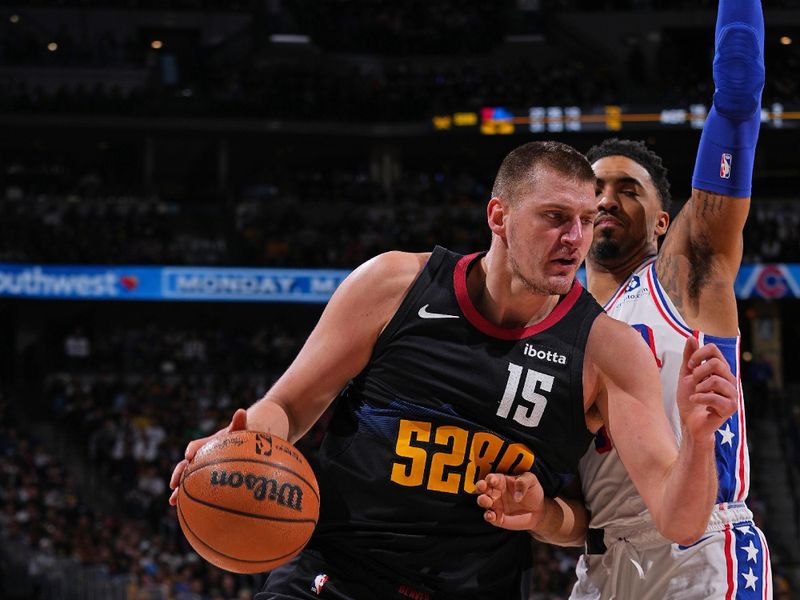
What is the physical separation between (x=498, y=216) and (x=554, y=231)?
0.86 feet

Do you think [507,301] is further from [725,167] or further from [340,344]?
[725,167]

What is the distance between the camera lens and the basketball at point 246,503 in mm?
3207

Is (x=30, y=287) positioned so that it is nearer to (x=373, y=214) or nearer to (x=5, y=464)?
(x=5, y=464)

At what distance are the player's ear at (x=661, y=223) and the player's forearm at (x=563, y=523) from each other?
1.17 m

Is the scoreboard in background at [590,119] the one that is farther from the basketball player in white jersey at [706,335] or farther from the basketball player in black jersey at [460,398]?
the basketball player in black jersey at [460,398]

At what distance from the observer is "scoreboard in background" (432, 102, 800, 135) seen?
24.8 meters

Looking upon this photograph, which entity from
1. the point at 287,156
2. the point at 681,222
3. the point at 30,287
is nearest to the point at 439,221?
the point at 287,156

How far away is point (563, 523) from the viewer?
12.5 ft

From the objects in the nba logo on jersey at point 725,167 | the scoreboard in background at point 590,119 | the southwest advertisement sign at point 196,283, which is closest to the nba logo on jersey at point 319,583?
the nba logo on jersey at point 725,167

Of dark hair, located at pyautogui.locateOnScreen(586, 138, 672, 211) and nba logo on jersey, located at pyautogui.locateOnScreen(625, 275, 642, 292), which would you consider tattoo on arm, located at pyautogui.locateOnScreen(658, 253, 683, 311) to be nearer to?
nba logo on jersey, located at pyautogui.locateOnScreen(625, 275, 642, 292)

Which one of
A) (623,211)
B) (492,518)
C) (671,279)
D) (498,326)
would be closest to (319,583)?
(492,518)

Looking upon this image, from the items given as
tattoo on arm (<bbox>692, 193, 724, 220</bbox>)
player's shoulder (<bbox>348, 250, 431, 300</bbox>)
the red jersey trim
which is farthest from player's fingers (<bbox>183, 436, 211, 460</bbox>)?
tattoo on arm (<bbox>692, 193, 724, 220</bbox>)

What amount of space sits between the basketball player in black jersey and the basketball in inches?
6.1

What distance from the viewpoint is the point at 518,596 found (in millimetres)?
3709
